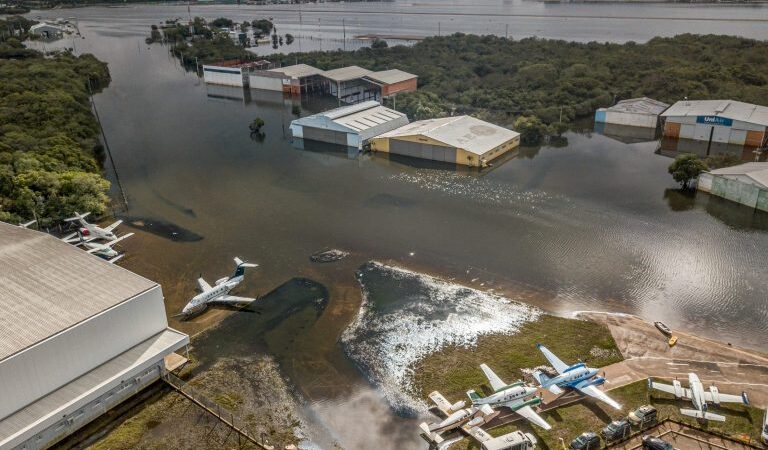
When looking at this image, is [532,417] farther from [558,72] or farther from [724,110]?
[558,72]

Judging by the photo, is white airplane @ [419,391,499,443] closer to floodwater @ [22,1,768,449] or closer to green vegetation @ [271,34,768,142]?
floodwater @ [22,1,768,449]

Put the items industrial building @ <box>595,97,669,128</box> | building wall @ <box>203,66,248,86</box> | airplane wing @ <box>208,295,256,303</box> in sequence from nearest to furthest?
Result: airplane wing @ <box>208,295,256,303</box>
industrial building @ <box>595,97,669,128</box>
building wall @ <box>203,66,248,86</box>

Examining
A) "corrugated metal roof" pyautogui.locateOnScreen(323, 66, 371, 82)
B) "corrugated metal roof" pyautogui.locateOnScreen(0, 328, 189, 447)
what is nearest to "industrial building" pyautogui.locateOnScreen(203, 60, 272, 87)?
"corrugated metal roof" pyautogui.locateOnScreen(323, 66, 371, 82)

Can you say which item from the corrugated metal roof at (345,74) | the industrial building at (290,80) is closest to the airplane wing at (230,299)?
the corrugated metal roof at (345,74)

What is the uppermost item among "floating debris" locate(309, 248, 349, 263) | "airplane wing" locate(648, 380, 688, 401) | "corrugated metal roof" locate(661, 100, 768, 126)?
"corrugated metal roof" locate(661, 100, 768, 126)

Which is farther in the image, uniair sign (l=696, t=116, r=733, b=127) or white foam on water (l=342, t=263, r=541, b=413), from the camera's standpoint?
uniair sign (l=696, t=116, r=733, b=127)

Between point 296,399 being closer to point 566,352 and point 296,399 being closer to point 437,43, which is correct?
point 566,352

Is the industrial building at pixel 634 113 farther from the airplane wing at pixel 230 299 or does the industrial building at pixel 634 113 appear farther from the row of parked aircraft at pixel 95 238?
the row of parked aircraft at pixel 95 238
